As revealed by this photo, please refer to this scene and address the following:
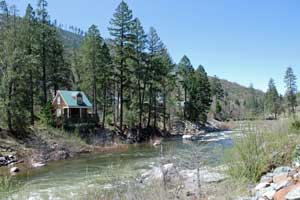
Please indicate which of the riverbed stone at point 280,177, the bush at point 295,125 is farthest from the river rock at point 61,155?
the riverbed stone at point 280,177

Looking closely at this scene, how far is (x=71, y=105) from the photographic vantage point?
1368 inches

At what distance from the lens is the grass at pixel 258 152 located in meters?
8.07

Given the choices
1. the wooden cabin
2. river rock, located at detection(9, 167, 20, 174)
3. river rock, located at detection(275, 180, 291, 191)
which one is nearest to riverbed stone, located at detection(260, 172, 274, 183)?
river rock, located at detection(275, 180, 291, 191)

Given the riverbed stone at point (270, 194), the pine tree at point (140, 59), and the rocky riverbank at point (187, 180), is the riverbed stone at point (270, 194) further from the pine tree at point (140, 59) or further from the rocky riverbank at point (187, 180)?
the pine tree at point (140, 59)

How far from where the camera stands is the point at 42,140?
2634cm

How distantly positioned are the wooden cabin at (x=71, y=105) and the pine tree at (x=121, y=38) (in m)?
4.03

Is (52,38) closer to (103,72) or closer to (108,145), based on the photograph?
(103,72)

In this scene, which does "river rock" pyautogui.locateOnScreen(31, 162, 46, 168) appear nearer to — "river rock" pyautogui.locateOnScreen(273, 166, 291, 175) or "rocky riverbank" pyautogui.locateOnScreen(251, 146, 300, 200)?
"rocky riverbank" pyautogui.locateOnScreen(251, 146, 300, 200)

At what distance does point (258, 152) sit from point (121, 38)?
1236 inches

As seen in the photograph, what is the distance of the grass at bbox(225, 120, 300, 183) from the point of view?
807 cm

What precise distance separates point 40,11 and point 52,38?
2.85m

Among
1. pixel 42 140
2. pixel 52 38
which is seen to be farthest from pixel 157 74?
pixel 42 140

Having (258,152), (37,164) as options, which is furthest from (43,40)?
(258,152)

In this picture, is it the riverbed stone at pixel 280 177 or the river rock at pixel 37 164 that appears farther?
the river rock at pixel 37 164
